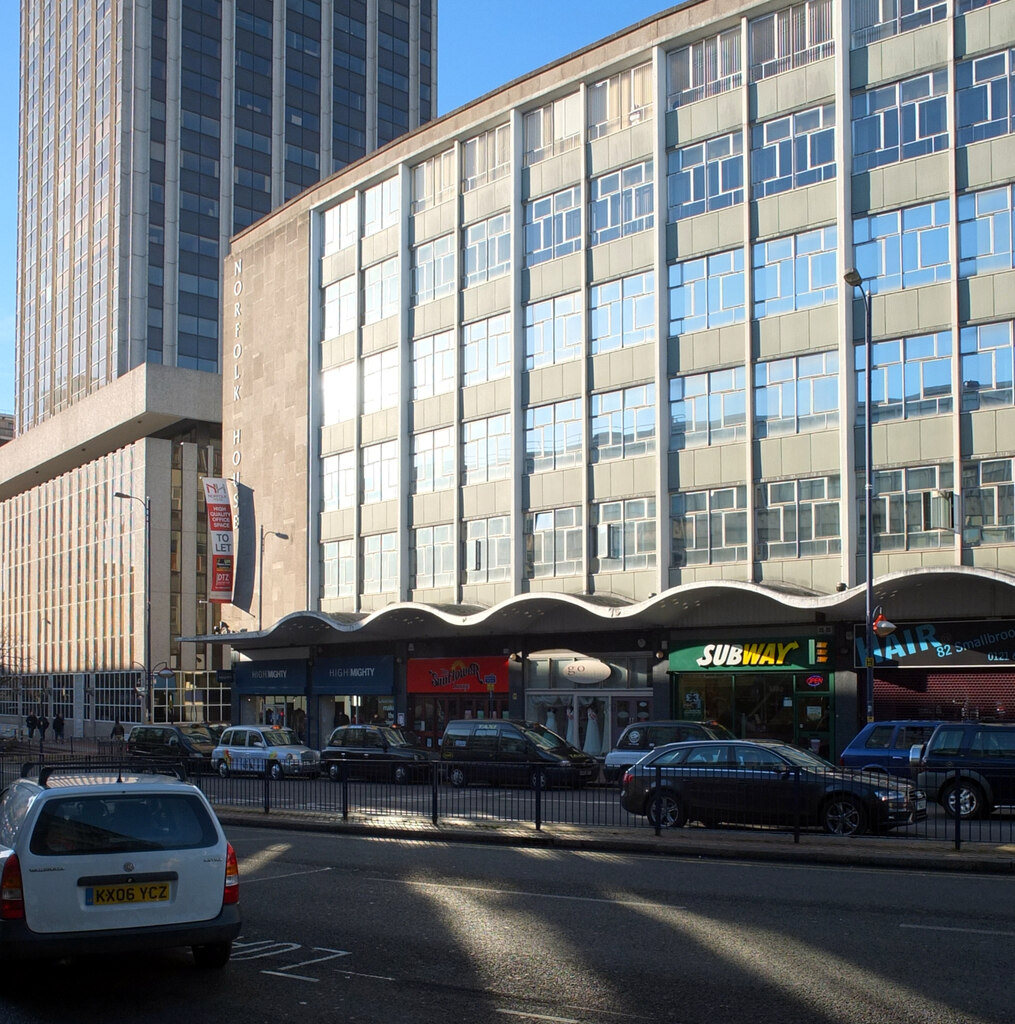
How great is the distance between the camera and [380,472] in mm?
45062

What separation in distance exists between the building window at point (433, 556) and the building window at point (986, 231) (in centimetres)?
1857

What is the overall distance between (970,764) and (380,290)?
3232cm

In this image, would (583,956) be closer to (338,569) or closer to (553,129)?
(553,129)

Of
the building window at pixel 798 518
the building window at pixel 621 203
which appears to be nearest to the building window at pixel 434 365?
the building window at pixel 621 203

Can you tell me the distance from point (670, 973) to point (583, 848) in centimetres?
816

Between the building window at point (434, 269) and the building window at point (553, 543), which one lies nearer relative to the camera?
the building window at point (553, 543)

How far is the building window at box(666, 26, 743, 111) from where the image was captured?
3550 centimetres

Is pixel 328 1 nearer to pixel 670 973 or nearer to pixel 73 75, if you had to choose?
pixel 73 75

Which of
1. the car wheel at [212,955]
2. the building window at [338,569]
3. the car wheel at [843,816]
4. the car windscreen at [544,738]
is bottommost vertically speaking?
the car windscreen at [544,738]

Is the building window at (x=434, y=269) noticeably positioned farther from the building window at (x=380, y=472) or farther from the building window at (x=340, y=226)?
the building window at (x=380, y=472)

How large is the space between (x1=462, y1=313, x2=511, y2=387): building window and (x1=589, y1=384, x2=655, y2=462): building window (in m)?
4.19

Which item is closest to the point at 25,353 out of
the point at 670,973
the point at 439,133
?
the point at 439,133

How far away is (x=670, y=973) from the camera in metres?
8.84

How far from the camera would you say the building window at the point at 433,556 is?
4206cm
